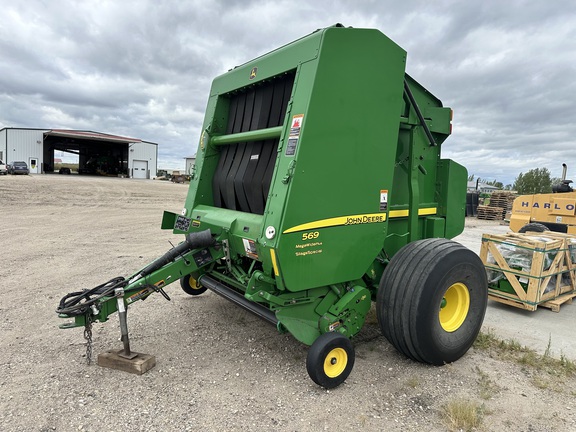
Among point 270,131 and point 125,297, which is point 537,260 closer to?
point 270,131

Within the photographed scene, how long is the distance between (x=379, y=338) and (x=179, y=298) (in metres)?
2.52

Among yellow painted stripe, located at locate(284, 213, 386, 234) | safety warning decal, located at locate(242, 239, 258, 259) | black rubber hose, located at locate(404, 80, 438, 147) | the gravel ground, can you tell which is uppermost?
black rubber hose, located at locate(404, 80, 438, 147)

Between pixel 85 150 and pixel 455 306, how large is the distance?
1785 inches

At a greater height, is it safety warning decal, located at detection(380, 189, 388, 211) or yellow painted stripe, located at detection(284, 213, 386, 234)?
safety warning decal, located at detection(380, 189, 388, 211)

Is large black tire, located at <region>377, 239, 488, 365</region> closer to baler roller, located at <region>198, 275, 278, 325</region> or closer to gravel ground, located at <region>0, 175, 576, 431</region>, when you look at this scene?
gravel ground, located at <region>0, 175, 576, 431</region>

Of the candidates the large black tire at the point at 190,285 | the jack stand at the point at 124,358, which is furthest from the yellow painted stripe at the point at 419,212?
the large black tire at the point at 190,285

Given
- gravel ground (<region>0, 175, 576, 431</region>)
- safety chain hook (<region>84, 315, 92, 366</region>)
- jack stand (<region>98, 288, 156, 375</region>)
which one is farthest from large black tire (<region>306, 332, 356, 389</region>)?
safety chain hook (<region>84, 315, 92, 366</region>)

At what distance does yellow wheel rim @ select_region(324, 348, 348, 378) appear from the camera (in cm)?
291

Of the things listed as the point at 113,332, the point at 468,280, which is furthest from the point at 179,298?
the point at 468,280

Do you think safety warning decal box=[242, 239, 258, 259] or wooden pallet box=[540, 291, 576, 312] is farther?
wooden pallet box=[540, 291, 576, 312]

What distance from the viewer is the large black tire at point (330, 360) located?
2.83 m

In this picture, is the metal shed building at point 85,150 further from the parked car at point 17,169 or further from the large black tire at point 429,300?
the large black tire at point 429,300

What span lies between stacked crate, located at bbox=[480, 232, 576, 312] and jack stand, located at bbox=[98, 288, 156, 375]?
4329 millimetres

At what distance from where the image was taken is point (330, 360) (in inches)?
116
